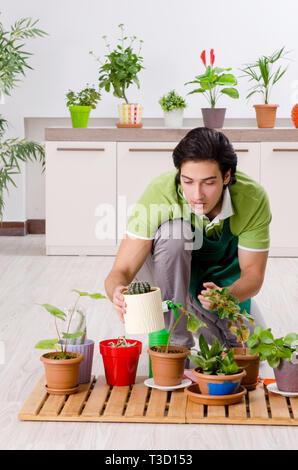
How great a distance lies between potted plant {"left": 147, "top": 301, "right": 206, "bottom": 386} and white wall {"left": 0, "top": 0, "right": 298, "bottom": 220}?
3.44 m

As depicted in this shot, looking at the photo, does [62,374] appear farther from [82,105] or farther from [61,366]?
[82,105]

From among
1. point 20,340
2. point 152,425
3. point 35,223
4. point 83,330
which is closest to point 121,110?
point 35,223

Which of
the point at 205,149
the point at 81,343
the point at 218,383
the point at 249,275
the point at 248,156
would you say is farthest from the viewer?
the point at 248,156

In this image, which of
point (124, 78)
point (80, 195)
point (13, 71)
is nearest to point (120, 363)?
point (80, 195)

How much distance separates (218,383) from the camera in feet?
6.88

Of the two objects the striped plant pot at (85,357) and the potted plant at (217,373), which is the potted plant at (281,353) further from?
the striped plant pot at (85,357)

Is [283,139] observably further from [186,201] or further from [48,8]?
[186,201]

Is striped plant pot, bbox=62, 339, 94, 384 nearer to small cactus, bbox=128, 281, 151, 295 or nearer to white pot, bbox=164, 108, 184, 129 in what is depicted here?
small cactus, bbox=128, 281, 151, 295

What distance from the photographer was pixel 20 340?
9.62ft

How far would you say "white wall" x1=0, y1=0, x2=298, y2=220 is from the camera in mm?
5379

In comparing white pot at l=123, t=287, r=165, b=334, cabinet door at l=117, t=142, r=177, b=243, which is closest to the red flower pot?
white pot at l=123, t=287, r=165, b=334

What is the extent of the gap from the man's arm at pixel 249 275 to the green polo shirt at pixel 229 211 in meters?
0.02

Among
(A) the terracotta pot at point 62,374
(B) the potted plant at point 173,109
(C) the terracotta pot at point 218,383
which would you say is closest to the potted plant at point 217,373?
(C) the terracotta pot at point 218,383

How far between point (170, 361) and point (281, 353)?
1.03 ft
